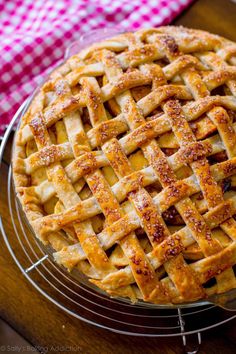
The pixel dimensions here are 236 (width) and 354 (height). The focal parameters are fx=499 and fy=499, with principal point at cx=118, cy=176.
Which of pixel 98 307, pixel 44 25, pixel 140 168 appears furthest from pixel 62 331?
pixel 44 25

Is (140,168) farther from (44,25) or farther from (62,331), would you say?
(44,25)

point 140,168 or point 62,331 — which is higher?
point 140,168

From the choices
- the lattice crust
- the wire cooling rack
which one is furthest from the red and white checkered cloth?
the wire cooling rack

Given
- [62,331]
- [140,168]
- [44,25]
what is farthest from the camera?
[44,25]

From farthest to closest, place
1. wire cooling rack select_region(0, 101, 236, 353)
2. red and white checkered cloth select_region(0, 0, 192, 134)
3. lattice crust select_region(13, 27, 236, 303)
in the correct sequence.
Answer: red and white checkered cloth select_region(0, 0, 192, 134) → wire cooling rack select_region(0, 101, 236, 353) → lattice crust select_region(13, 27, 236, 303)

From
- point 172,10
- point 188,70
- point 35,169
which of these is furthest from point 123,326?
point 172,10

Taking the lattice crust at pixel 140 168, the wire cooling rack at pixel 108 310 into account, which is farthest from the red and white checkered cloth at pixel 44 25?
the wire cooling rack at pixel 108 310

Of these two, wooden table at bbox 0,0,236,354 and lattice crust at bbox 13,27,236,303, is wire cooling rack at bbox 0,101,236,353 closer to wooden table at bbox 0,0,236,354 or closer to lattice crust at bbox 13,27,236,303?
wooden table at bbox 0,0,236,354
